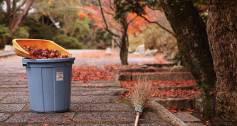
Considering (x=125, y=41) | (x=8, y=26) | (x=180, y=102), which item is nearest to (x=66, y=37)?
(x=8, y=26)

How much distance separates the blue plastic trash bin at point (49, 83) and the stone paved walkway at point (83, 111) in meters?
0.15

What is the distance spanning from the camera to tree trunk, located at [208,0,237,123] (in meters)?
6.60

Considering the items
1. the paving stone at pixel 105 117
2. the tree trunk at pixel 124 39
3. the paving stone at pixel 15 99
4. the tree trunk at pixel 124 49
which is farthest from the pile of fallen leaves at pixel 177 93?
the tree trunk at pixel 124 49

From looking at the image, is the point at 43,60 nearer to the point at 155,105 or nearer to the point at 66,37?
the point at 155,105

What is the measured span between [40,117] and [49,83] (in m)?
0.55

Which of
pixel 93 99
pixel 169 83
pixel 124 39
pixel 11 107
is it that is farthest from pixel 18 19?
pixel 11 107

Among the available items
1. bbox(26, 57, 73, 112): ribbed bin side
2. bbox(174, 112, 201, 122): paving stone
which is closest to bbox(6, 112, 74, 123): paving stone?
bbox(26, 57, 73, 112): ribbed bin side

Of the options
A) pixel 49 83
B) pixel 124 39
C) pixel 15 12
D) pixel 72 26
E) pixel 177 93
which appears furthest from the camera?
pixel 72 26

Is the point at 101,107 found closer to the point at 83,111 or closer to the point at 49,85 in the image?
the point at 83,111

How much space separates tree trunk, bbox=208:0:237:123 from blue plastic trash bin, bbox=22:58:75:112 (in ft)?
7.25

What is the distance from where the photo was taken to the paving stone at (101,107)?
777 cm

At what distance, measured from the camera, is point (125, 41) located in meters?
16.6

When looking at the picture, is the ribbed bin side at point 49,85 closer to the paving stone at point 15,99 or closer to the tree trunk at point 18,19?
the paving stone at point 15,99

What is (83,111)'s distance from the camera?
301 inches
